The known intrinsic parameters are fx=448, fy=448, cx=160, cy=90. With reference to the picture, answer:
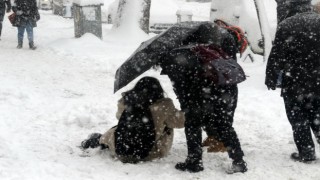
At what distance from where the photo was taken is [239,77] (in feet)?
13.0

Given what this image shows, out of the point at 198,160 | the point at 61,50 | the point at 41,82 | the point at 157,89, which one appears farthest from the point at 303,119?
the point at 61,50

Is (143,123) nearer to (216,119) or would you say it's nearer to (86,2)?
(216,119)

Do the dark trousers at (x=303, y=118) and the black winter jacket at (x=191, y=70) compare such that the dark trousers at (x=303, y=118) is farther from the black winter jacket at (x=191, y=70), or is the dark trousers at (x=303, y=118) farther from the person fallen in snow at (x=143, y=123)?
the person fallen in snow at (x=143, y=123)

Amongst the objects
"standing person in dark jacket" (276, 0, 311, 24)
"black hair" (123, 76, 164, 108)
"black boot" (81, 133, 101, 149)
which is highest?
"standing person in dark jacket" (276, 0, 311, 24)

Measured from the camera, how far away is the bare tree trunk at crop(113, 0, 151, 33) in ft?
43.7

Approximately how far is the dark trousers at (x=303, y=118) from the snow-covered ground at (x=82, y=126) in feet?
0.63

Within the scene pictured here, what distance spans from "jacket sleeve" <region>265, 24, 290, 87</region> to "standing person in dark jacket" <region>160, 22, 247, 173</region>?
473 millimetres

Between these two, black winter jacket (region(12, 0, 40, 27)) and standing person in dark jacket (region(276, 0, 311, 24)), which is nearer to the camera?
standing person in dark jacket (region(276, 0, 311, 24))

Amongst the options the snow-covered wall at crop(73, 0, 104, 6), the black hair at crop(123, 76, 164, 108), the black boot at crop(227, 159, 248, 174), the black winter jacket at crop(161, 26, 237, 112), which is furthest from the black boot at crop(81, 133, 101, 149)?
the snow-covered wall at crop(73, 0, 104, 6)

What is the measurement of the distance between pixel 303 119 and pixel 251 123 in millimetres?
1630

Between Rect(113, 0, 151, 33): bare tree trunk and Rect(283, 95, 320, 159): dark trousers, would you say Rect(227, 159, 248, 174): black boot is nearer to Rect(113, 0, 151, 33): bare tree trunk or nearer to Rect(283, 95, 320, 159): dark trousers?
Rect(283, 95, 320, 159): dark trousers

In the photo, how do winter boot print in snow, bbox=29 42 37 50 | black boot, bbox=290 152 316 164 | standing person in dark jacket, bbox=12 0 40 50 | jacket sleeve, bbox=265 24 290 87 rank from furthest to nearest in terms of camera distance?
winter boot print in snow, bbox=29 42 37 50 < standing person in dark jacket, bbox=12 0 40 50 < black boot, bbox=290 152 316 164 < jacket sleeve, bbox=265 24 290 87

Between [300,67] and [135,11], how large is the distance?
30.8 ft

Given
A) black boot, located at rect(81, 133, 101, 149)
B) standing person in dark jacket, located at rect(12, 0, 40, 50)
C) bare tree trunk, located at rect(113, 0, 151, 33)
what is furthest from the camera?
bare tree trunk, located at rect(113, 0, 151, 33)
